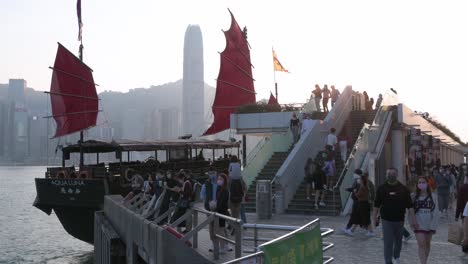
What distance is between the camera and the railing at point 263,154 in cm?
2134

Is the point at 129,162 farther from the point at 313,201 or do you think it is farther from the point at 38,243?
the point at 313,201

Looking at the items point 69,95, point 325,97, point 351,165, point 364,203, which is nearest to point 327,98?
point 325,97

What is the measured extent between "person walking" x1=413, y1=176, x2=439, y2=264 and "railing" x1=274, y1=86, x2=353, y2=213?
921 centimetres

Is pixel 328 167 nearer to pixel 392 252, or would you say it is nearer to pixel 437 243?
pixel 437 243

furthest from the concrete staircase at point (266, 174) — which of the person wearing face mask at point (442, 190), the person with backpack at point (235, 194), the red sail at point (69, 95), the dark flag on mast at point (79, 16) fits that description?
the dark flag on mast at point (79, 16)

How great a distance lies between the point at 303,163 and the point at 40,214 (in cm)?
4065

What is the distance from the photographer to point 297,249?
579 centimetres

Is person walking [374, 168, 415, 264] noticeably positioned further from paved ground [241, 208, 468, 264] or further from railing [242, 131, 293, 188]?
railing [242, 131, 293, 188]

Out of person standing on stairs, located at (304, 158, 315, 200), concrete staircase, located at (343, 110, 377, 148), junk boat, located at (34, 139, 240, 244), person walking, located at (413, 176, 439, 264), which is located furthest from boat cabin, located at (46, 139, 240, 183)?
person walking, located at (413, 176, 439, 264)

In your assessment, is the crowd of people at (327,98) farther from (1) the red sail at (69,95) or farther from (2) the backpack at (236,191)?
(1) the red sail at (69,95)

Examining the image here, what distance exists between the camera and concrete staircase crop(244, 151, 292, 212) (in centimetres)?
1957

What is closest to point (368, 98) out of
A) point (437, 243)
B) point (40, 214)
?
point (437, 243)

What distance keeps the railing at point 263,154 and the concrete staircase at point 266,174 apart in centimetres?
16

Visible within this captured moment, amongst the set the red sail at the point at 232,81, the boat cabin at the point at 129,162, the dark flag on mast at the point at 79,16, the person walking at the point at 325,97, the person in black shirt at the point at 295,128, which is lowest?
the boat cabin at the point at 129,162
